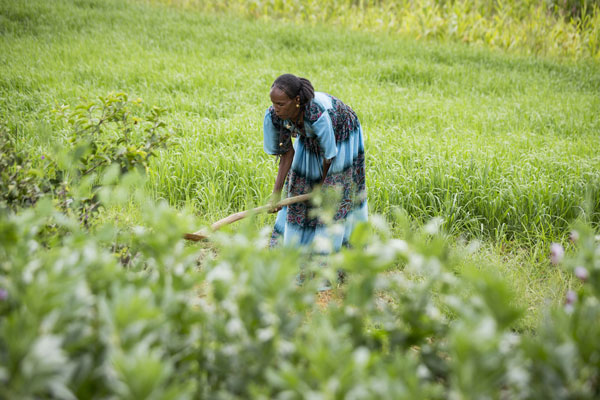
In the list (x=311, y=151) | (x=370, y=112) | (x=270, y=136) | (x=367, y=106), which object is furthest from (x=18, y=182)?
(x=367, y=106)

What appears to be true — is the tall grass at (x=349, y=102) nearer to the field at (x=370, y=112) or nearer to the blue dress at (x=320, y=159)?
the field at (x=370, y=112)

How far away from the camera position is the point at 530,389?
90 cm

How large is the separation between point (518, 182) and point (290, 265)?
3497 mm

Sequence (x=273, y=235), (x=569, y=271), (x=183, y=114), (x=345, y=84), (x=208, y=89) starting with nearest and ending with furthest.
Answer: (x=569, y=271), (x=273, y=235), (x=183, y=114), (x=208, y=89), (x=345, y=84)

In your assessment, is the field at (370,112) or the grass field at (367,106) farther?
the grass field at (367,106)

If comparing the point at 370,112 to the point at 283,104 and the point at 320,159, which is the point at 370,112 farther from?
the point at 283,104

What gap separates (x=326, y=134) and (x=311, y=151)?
0.34 meters

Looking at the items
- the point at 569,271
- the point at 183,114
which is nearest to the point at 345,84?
the point at 183,114

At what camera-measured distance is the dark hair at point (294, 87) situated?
2566 mm

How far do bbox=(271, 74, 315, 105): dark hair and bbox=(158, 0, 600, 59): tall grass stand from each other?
7.93 metres

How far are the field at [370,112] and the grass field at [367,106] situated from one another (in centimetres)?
3

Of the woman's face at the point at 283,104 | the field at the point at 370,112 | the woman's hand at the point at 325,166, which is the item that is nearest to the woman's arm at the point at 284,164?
the woman's hand at the point at 325,166

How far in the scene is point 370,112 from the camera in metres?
5.57

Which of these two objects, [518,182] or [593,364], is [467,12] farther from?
[593,364]
